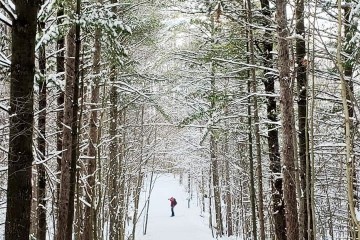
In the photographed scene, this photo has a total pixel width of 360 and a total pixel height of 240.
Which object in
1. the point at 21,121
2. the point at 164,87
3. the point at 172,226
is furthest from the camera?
the point at 172,226

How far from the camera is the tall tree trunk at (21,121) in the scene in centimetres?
372

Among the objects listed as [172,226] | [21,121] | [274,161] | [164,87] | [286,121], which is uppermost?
[164,87]

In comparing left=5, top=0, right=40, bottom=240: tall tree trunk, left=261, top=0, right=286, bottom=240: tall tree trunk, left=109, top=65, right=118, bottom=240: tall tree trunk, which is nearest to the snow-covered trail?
left=109, top=65, right=118, bottom=240: tall tree trunk

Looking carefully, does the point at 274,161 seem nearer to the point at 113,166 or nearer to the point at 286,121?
the point at 286,121

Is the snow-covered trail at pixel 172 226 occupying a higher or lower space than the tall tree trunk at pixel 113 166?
lower

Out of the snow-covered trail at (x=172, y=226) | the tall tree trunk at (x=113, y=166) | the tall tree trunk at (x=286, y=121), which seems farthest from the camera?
the snow-covered trail at (x=172, y=226)

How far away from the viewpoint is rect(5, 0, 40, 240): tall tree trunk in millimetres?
3717

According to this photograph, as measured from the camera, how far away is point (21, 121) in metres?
3.87

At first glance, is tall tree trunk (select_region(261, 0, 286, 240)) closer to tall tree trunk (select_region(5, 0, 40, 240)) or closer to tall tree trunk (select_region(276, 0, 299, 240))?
tall tree trunk (select_region(276, 0, 299, 240))

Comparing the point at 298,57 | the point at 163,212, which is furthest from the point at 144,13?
the point at 163,212

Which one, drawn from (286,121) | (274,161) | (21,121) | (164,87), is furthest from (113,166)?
(21,121)

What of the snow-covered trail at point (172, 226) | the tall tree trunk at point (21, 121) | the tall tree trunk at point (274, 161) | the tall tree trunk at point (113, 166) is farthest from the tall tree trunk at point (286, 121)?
the snow-covered trail at point (172, 226)

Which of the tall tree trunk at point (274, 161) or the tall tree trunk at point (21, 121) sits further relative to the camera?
the tall tree trunk at point (274, 161)

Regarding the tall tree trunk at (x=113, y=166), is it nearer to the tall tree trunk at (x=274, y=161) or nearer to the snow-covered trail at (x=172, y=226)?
the tall tree trunk at (x=274, y=161)
